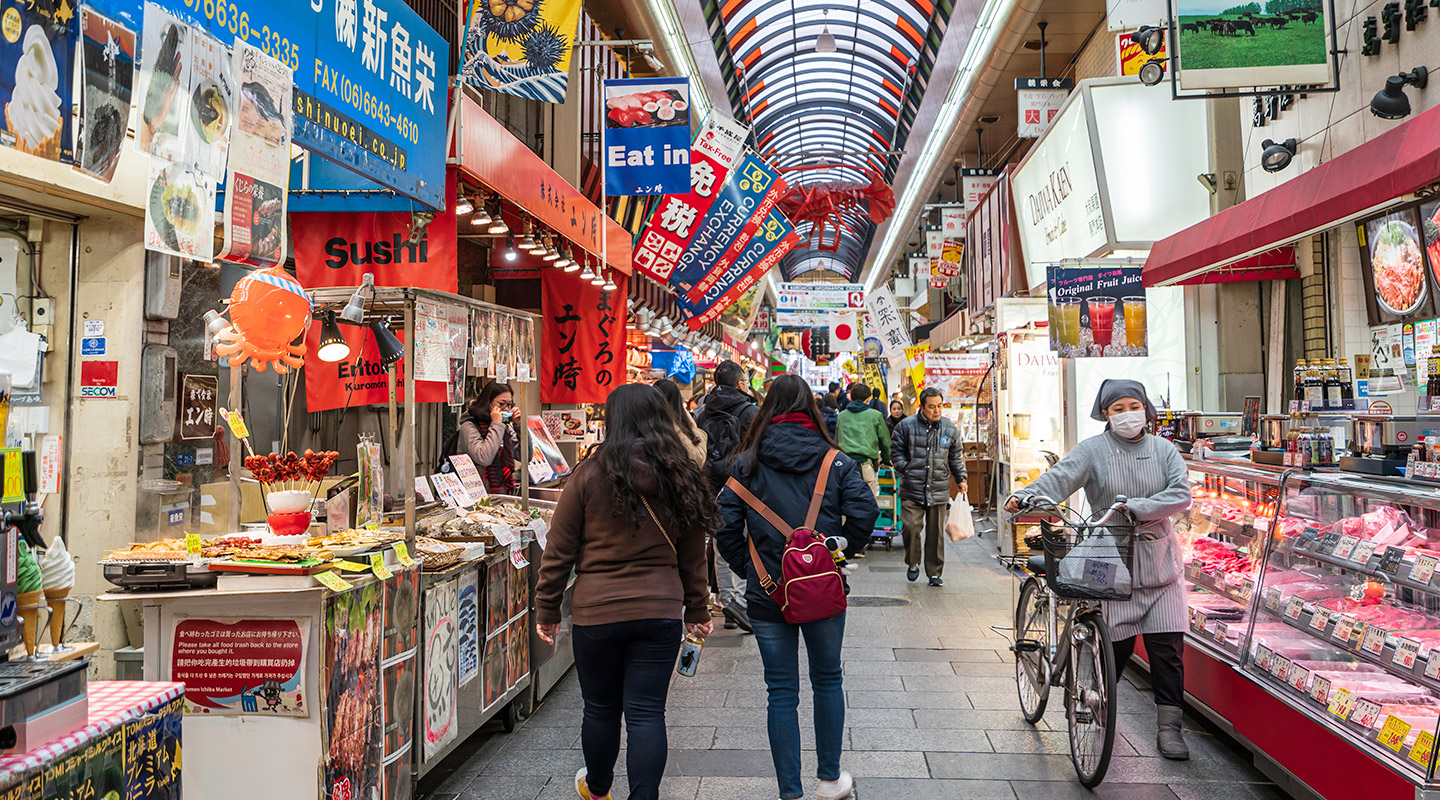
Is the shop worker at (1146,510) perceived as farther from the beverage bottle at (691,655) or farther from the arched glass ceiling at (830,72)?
the arched glass ceiling at (830,72)

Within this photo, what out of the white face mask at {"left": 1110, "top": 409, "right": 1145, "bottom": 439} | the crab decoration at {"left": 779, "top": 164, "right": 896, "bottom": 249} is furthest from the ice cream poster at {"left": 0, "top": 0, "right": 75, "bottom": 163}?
the crab decoration at {"left": 779, "top": 164, "right": 896, "bottom": 249}

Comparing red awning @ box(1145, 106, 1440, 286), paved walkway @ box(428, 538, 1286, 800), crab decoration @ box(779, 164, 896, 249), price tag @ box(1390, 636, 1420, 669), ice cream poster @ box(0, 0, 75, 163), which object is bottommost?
paved walkway @ box(428, 538, 1286, 800)

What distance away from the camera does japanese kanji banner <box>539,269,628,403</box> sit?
9242 millimetres

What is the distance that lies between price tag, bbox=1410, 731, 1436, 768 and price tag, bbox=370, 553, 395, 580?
368cm

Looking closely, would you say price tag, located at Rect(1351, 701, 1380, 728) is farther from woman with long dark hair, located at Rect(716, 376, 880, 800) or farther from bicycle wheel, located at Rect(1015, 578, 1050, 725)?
Result: woman with long dark hair, located at Rect(716, 376, 880, 800)

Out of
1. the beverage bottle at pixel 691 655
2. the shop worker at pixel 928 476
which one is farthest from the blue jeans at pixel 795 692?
the shop worker at pixel 928 476

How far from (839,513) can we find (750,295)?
2052cm

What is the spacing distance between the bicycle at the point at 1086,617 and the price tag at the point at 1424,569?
3.48 feet

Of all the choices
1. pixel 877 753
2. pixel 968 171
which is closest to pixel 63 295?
pixel 877 753

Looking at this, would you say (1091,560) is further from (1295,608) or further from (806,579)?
(806,579)

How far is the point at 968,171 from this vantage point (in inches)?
659

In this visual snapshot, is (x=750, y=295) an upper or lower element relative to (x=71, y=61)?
upper

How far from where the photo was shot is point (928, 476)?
935cm

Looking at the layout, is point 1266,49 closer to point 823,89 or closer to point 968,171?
point 968,171
